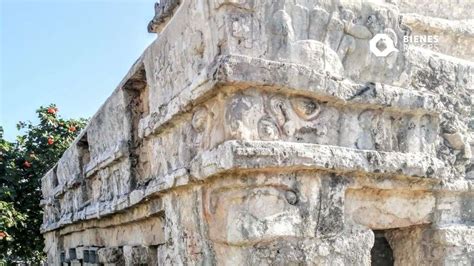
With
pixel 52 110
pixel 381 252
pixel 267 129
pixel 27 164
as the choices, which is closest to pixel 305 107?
pixel 267 129

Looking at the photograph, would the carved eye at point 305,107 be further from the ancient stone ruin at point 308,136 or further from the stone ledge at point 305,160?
the stone ledge at point 305,160

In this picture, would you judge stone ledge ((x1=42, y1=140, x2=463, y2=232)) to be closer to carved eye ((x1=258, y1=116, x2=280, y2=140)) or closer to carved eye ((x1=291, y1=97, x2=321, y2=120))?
carved eye ((x1=258, y1=116, x2=280, y2=140))

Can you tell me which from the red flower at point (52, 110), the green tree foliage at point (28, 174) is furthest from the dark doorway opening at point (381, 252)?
the red flower at point (52, 110)

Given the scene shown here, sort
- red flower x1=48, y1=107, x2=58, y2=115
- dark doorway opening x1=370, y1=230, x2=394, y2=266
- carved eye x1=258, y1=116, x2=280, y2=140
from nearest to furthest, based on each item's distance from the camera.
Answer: carved eye x1=258, y1=116, x2=280, y2=140 < dark doorway opening x1=370, y1=230, x2=394, y2=266 < red flower x1=48, y1=107, x2=58, y2=115

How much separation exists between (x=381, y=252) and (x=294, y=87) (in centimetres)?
165

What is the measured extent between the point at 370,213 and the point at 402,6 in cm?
164

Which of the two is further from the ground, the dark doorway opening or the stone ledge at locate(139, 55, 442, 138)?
the stone ledge at locate(139, 55, 442, 138)

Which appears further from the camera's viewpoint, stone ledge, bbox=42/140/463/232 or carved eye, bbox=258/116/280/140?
carved eye, bbox=258/116/280/140

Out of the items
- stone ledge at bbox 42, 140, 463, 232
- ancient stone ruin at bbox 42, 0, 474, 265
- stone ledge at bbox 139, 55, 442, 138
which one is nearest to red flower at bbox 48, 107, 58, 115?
ancient stone ruin at bbox 42, 0, 474, 265

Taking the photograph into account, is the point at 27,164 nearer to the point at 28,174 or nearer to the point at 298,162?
the point at 28,174

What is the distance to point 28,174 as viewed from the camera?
1064 centimetres

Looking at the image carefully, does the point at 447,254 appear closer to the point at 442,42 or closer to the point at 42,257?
the point at 442,42

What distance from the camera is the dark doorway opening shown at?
354 cm

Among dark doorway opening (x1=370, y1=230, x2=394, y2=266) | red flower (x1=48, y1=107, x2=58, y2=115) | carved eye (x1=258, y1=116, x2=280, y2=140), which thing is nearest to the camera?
carved eye (x1=258, y1=116, x2=280, y2=140)
